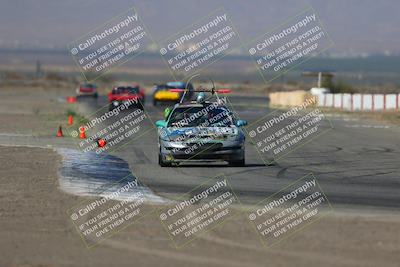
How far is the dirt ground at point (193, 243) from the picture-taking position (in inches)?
406

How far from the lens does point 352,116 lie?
4853 centimetres

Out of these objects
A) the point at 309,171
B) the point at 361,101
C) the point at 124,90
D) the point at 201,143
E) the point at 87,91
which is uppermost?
the point at 87,91

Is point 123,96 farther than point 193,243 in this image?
Yes

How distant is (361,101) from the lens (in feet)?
183

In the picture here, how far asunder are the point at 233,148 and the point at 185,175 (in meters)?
1.94

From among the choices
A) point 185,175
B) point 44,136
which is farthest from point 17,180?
point 44,136

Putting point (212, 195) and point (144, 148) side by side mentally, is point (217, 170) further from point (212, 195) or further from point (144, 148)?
point (144, 148)

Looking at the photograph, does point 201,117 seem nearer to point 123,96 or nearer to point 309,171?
point 309,171

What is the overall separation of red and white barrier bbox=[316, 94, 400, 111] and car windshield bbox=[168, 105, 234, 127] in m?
32.3

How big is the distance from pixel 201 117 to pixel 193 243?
10.2 m

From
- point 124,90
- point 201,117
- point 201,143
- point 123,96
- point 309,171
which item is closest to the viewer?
point 309,171

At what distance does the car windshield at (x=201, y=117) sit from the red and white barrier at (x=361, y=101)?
106ft

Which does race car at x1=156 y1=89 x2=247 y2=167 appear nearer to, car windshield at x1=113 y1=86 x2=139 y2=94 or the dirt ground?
the dirt ground

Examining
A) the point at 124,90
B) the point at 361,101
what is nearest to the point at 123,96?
the point at 124,90
